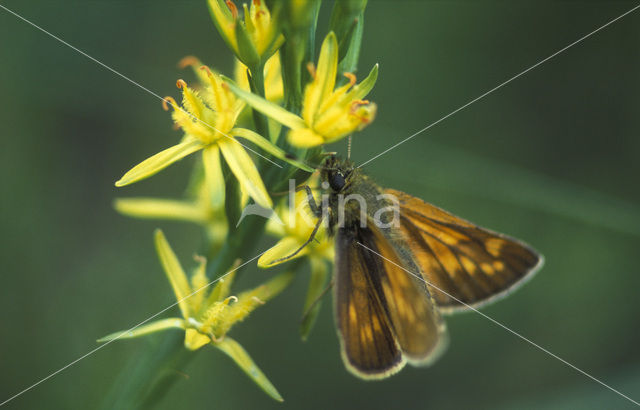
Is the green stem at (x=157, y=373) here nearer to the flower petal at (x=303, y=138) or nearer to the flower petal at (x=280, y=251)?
the flower petal at (x=280, y=251)

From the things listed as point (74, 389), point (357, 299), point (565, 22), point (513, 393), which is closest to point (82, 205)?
point (74, 389)

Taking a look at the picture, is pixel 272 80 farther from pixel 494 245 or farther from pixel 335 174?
pixel 494 245

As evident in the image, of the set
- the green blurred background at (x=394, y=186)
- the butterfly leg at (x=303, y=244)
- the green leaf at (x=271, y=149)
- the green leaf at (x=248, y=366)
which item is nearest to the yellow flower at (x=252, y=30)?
the green leaf at (x=271, y=149)

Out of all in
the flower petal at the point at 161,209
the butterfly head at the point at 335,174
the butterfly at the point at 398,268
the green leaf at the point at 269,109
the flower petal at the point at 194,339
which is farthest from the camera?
the flower petal at the point at 161,209

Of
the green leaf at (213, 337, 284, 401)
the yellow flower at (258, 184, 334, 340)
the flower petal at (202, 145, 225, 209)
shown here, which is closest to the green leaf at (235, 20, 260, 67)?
the flower petal at (202, 145, 225, 209)

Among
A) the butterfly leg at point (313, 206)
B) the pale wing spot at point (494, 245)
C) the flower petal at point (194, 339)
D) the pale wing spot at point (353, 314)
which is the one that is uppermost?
the butterfly leg at point (313, 206)

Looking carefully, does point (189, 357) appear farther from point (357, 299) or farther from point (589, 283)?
point (589, 283)
